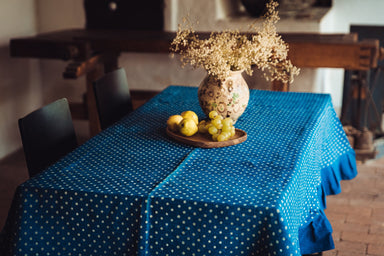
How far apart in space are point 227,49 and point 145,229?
99cm

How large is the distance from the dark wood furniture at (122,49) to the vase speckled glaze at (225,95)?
1.36 meters

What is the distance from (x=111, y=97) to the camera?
316cm

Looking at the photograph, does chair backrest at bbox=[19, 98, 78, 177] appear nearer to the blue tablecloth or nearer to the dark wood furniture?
the blue tablecloth

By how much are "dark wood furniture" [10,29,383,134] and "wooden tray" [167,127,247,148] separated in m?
1.52

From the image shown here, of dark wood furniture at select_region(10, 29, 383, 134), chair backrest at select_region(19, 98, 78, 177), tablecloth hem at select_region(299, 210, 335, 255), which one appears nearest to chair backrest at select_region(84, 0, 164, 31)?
dark wood furniture at select_region(10, 29, 383, 134)

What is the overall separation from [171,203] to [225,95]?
35.3 inches

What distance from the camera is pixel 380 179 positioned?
3977 mm

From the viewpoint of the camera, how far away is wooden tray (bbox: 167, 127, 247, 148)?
7.70ft

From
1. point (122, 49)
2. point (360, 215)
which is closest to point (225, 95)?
point (360, 215)

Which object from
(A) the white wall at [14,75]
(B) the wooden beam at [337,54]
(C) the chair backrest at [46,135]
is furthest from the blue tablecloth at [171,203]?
(A) the white wall at [14,75]

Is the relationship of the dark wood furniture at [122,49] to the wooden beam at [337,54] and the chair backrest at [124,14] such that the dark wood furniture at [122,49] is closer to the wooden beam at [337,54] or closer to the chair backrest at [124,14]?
the wooden beam at [337,54]

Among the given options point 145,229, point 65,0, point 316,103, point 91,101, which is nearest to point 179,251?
point 145,229

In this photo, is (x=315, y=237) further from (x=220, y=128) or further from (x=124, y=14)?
(x=124, y=14)

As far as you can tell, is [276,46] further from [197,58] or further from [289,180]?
[289,180]
